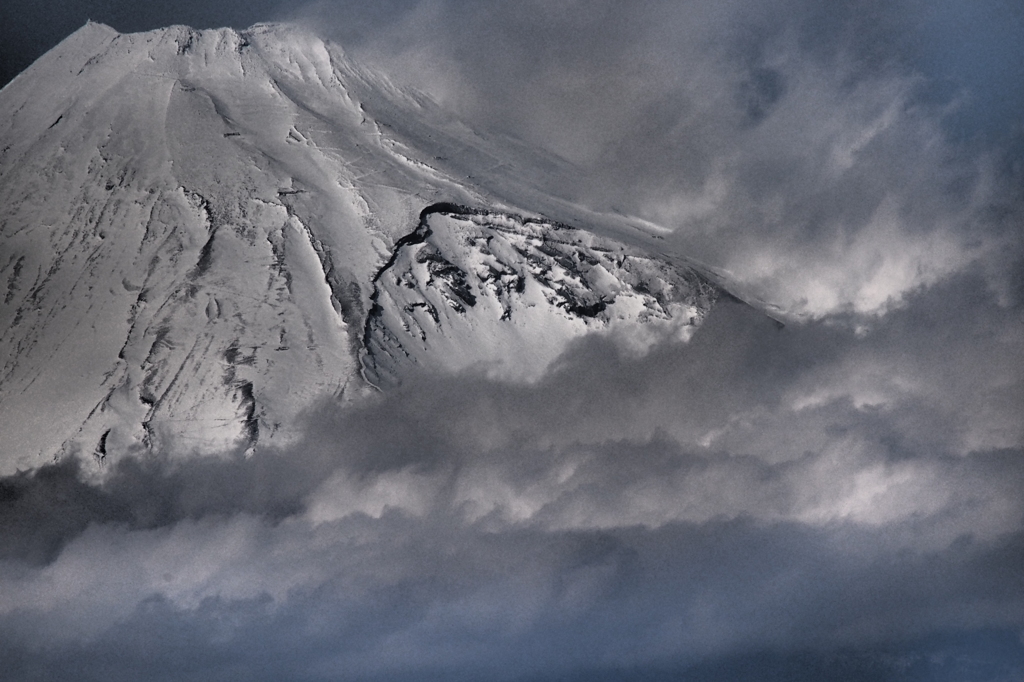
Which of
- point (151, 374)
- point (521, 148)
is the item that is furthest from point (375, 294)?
point (521, 148)

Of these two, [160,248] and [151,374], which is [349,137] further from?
[151,374]

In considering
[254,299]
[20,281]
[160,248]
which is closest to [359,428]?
[254,299]

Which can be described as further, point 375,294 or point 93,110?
point 93,110

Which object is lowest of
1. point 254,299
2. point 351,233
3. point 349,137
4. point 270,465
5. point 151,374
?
point 270,465

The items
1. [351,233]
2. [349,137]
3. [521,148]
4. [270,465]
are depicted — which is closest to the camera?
[270,465]

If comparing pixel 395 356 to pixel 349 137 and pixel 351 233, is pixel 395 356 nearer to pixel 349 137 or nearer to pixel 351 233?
pixel 351 233

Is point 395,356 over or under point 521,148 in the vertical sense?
under

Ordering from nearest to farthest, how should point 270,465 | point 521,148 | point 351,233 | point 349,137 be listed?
point 270,465
point 351,233
point 349,137
point 521,148
